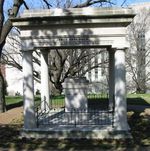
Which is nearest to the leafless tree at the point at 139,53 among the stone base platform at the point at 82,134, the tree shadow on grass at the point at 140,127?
the tree shadow on grass at the point at 140,127

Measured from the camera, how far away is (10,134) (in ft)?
47.2

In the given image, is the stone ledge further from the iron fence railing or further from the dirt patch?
the dirt patch

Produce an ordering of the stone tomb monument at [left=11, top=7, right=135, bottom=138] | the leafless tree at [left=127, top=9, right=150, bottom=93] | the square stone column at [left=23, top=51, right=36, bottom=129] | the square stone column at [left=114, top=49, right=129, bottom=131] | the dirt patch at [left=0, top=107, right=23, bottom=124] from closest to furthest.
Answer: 1. the stone tomb monument at [left=11, top=7, right=135, bottom=138]
2. the square stone column at [left=114, top=49, right=129, bottom=131]
3. the square stone column at [left=23, top=51, right=36, bottom=129]
4. the dirt patch at [left=0, top=107, right=23, bottom=124]
5. the leafless tree at [left=127, top=9, right=150, bottom=93]

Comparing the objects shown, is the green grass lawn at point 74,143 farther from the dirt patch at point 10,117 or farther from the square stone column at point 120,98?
the dirt patch at point 10,117

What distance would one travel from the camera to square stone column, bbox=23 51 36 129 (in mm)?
14336

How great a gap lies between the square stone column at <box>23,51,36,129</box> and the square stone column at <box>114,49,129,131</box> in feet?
9.51

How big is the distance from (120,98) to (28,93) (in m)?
3.19

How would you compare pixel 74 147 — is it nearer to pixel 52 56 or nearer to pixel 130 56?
pixel 52 56

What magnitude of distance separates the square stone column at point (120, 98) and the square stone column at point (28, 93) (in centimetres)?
290

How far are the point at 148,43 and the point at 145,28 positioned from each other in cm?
213

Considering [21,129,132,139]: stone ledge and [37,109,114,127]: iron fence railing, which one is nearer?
[21,129,132,139]: stone ledge

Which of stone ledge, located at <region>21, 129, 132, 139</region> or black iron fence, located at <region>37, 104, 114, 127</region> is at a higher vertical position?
black iron fence, located at <region>37, 104, 114, 127</region>

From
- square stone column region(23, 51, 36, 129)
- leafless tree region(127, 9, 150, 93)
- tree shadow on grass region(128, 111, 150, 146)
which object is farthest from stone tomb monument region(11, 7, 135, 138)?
leafless tree region(127, 9, 150, 93)

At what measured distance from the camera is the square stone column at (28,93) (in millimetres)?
14336
